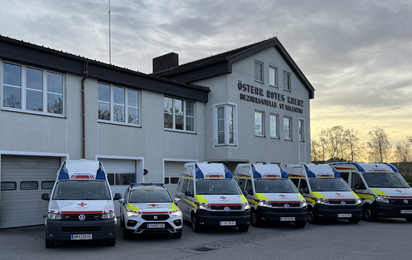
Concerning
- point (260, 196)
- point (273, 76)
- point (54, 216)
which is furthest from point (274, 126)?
point (54, 216)

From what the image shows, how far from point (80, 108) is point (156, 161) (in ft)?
15.3

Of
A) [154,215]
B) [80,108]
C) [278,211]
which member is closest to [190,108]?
[80,108]

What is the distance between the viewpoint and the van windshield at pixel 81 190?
11.9 metres

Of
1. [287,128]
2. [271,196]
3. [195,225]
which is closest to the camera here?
[195,225]

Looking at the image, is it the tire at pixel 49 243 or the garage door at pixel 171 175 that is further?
the garage door at pixel 171 175

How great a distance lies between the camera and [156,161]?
19.4 meters

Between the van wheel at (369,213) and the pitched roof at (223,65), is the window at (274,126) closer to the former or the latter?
the pitched roof at (223,65)

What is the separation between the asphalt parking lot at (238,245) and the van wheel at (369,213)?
2037 mm

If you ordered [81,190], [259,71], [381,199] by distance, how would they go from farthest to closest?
[259,71], [381,199], [81,190]

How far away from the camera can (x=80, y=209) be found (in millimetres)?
10914

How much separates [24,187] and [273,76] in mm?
16490

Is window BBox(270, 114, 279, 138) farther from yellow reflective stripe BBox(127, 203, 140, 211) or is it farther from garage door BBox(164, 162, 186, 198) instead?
yellow reflective stripe BBox(127, 203, 140, 211)

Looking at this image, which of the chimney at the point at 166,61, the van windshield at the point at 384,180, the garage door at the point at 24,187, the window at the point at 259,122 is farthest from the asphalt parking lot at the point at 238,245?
the chimney at the point at 166,61

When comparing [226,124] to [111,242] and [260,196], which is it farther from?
[111,242]
